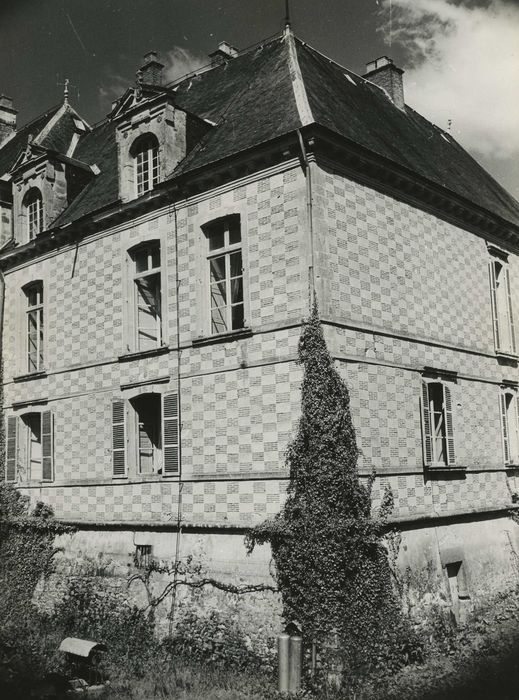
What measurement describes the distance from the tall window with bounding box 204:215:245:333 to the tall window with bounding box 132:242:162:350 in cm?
194

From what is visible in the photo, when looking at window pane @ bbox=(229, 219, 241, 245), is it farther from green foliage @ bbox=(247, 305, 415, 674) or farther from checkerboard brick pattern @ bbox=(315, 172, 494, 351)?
green foliage @ bbox=(247, 305, 415, 674)

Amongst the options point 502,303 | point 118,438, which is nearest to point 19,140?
point 118,438

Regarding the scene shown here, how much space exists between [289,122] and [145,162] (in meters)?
4.13

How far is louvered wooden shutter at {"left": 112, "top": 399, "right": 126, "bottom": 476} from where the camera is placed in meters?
16.0

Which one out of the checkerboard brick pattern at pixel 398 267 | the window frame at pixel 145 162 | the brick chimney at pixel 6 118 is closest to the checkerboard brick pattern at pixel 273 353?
the checkerboard brick pattern at pixel 398 267

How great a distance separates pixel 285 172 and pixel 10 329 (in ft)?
30.5

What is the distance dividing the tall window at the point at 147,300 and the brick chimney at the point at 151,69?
24.5 ft

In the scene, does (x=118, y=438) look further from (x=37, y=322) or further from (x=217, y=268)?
(x=37, y=322)

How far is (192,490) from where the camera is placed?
1445 cm

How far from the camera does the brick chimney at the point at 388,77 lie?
2169cm

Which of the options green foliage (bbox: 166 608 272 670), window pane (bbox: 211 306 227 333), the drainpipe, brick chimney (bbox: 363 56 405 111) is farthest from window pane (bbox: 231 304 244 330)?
brick chimney (bbox: 363 56 405 111)

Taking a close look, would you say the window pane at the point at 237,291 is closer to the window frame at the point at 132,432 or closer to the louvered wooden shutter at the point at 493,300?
the window frame at the point at 132,432

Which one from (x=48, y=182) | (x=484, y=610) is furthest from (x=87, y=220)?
(x=484, y=610)

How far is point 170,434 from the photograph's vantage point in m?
15.0
